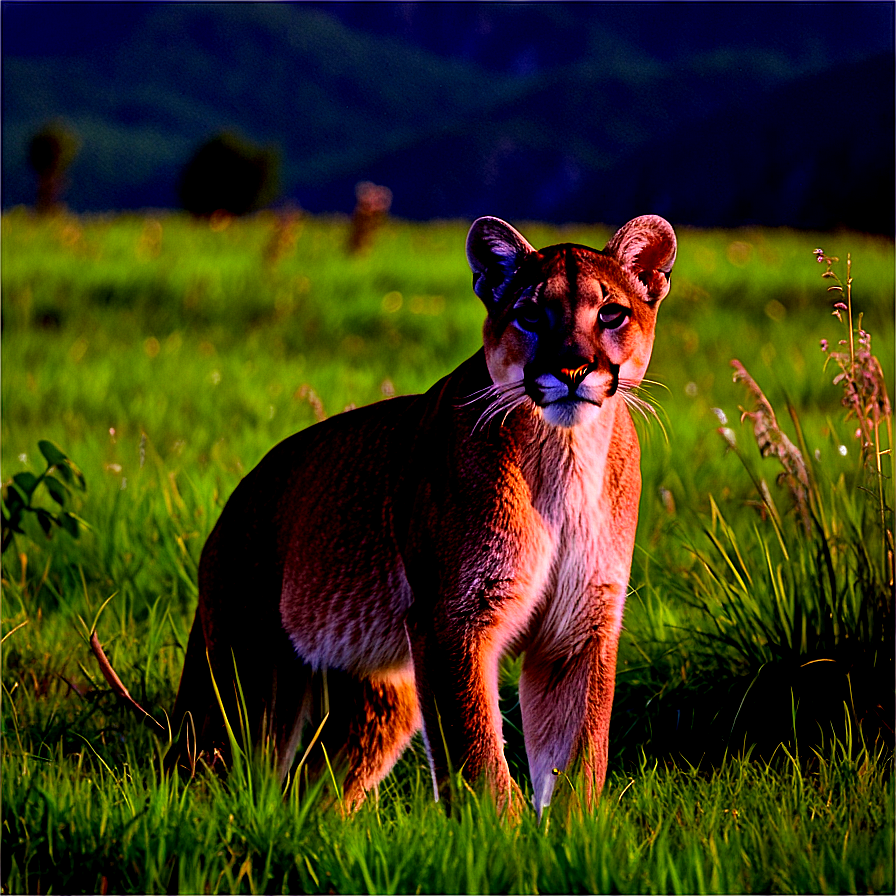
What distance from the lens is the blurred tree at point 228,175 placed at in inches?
1780

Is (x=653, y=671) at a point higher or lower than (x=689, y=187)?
lower

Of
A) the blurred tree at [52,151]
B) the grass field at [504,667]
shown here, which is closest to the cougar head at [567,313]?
the grass field at [504,667]

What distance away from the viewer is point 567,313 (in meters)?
2.61

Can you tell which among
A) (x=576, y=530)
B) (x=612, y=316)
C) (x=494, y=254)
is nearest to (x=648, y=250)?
(x=612, y=316)

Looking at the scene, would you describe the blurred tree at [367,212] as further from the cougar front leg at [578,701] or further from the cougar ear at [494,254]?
the cougar front leg at [578,701]

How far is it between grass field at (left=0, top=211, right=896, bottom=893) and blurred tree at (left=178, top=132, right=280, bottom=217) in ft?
125

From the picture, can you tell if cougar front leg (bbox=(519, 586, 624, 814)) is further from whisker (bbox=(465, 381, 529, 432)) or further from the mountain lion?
whisker (bbox=(465, 381, 529, 432))

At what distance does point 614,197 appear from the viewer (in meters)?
46.5

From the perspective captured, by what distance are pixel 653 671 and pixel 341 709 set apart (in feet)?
3.35

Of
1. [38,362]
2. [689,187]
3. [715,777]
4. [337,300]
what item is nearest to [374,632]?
[715,777]

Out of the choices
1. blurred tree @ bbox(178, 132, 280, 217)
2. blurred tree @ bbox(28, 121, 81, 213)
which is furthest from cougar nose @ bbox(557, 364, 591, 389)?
blurred tree @ bbox(178, 132, 280, 217)

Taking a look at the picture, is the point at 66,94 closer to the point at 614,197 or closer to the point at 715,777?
the point at 614,197

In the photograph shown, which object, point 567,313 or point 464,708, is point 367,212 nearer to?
point 567,313

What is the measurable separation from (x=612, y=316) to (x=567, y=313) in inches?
4.4
